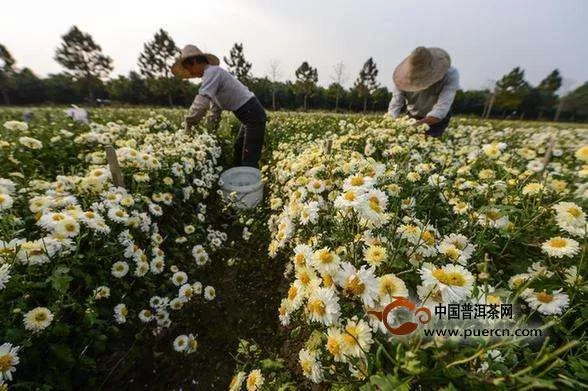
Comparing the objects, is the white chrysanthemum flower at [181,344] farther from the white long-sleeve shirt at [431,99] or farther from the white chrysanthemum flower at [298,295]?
the white long-sleeve shirt at [431,99]

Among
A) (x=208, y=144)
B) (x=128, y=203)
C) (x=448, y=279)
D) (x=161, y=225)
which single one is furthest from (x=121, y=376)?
(x=208, y=144)

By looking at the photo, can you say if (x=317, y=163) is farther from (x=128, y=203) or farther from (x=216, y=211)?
(x=216, y=211)

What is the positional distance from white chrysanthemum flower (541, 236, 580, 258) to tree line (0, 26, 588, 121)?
121ft

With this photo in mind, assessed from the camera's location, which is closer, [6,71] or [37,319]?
[37,319]

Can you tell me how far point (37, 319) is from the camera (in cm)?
138

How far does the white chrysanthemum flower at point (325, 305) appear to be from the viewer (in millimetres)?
1099

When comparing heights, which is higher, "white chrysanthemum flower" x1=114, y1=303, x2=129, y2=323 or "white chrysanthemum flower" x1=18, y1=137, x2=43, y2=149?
"white chrysanthemum flower" x1=18, y1=137, x2=43, y2=149

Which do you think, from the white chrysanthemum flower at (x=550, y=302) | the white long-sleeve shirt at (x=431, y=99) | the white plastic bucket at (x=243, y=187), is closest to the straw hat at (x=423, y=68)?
the white long-sleeve shirt at (x=431, y=99)

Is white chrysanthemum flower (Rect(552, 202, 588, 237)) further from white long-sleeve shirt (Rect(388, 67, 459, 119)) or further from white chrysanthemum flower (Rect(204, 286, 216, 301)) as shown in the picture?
white long-sleeve shirt (Rect(388, 67, 459, 119))

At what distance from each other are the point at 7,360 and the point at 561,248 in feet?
8.10

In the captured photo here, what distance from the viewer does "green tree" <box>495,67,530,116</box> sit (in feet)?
97.2

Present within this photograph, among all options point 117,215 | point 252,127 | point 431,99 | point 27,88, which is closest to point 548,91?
point 431,99

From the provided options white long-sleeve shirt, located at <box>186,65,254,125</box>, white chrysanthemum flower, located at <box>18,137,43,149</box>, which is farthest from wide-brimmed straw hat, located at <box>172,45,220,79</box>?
white chrysanthemum flower, located at <box>18,137,43,149</box>
